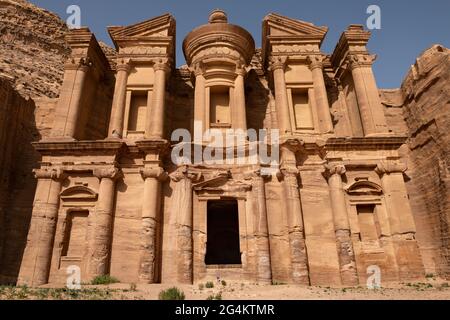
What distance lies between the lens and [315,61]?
17.9 meters

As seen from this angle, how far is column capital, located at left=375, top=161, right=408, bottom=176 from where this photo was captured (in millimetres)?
14836

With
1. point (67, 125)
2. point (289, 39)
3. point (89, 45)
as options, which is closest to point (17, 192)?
point (67, 125)

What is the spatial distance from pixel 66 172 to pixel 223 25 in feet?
33.4

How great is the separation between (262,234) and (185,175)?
12.6 ft

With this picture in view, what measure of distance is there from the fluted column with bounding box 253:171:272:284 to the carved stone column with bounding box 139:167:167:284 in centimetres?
376

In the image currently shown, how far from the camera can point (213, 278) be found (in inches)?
525

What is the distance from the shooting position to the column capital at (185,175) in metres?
14.8

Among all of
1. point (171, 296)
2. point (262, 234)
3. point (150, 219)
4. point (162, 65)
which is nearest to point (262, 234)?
point (262, 234)

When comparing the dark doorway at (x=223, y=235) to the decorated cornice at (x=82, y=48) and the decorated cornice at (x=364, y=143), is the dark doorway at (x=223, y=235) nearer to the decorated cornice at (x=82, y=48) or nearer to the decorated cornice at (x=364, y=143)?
the decorated cornice at (x=364, y=143)

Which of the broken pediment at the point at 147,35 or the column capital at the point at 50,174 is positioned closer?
the column capital at the point at 50,174

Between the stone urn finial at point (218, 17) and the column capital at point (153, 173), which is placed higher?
the stone urn finial at point (218, 17)

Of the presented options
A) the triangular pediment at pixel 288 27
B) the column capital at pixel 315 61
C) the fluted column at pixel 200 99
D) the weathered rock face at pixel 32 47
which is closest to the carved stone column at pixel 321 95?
the column capital at pixel 315 61

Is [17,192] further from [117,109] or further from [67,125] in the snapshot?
[117,109]

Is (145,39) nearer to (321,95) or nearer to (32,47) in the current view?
(321,95)
